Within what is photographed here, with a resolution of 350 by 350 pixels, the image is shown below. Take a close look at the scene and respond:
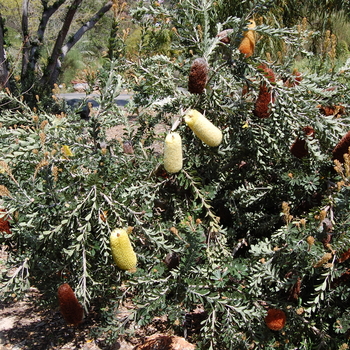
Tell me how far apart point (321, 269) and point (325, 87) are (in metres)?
1.35

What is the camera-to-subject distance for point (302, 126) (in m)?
2.29

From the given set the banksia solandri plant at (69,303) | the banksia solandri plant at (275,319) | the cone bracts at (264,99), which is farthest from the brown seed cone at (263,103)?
the banksia solandri plant at (69,303)

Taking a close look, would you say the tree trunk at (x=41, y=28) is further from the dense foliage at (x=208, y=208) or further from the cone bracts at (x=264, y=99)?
the cone bracts at (x=264, y=99)

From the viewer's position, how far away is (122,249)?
82.0 inches

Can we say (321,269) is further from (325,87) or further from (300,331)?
(325,87)

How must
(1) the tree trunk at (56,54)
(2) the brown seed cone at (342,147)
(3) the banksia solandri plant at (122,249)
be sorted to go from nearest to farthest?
(3) the banksia solandri plant at (122,249) → (2) the brown seed cone at (342,147) → (1) the tree trunk at (56,54)

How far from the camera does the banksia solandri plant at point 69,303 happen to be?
212 cm

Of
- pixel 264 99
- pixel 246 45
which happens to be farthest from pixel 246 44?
pixel 264 99

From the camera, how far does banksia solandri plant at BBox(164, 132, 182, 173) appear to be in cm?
212

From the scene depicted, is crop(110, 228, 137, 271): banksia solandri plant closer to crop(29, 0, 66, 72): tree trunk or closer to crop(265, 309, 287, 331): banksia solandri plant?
crop(265, 309, 287, 331): banksia solandri plant

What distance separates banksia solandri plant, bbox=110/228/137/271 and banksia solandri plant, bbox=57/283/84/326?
0.32 meters

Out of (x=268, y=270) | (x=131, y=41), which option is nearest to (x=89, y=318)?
(x=268, y=270)

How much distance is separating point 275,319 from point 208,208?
31.9 inches

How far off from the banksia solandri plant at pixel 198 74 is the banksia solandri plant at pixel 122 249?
932mm
